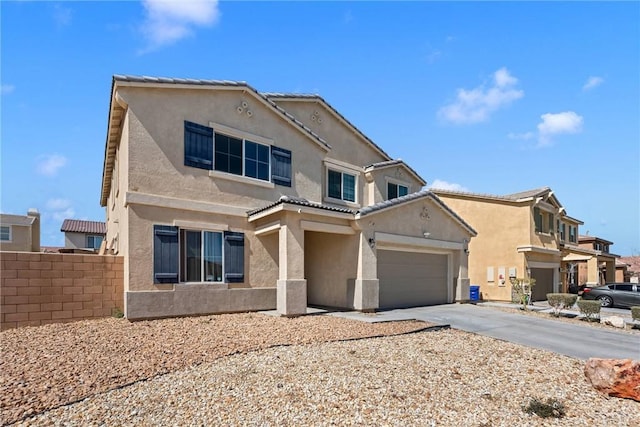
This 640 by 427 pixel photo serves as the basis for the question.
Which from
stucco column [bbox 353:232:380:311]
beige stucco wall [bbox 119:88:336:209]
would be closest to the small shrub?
stucco column [bbox 353:232:380:311]

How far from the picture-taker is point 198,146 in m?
13.2

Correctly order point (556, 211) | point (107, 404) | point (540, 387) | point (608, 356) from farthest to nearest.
Result: 1. point (556, 211)
2. point (608, 356)
3. point (540, 387)
4. point (107, 404)

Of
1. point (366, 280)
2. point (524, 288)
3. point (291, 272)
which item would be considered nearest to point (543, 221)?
point (524, 288)

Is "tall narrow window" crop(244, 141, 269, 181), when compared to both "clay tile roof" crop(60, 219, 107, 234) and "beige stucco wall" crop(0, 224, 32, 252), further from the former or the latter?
"clay tile roof" crop(60, 219, 107, 234)

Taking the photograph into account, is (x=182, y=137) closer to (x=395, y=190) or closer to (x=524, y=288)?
(x=395, y=190)

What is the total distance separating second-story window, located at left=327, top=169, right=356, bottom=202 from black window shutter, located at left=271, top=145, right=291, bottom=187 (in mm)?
3094

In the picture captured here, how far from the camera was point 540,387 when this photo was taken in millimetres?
7098

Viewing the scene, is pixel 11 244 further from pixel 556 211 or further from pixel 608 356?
pixel 556 211

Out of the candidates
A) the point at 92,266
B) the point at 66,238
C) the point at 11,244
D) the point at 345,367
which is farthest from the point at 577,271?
the point at 66,238

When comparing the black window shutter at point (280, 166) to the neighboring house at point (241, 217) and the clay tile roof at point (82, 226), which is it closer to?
the neighboring house at point (241, 217)

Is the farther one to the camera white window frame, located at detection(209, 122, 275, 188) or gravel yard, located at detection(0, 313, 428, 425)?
white window frame, located at detection(209, 122, 275, 188)

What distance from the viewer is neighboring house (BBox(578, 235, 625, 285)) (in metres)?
32.8

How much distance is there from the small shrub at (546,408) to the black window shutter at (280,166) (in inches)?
444

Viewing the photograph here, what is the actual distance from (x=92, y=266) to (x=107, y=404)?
273 inches
